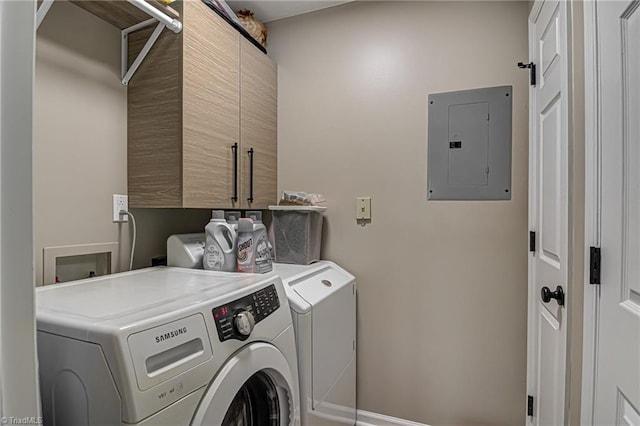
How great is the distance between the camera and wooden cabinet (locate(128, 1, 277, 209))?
4.73 ft

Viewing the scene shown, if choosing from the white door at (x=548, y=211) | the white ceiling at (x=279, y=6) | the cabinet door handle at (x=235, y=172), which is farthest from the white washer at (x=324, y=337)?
the white ceiling at (x=279, y=6)

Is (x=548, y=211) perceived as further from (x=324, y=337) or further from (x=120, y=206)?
(x=120, y=206)

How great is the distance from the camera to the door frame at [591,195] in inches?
36.7

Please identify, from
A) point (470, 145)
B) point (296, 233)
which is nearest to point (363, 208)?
point (296, 233)

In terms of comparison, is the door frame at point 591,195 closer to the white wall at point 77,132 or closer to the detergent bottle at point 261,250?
the detergent bottle at point 261,250

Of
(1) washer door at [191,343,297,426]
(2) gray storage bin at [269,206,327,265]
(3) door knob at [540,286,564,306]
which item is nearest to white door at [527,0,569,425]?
(3) door knob at [540,286,564,306]

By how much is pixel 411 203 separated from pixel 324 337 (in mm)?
875

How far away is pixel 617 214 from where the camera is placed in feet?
2.74

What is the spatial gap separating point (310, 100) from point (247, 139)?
0.51 m

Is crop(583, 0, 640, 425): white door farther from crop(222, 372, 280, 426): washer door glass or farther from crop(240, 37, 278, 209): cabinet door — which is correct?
crop(240, 37, 278, 209): cabinet door

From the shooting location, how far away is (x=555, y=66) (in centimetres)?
123

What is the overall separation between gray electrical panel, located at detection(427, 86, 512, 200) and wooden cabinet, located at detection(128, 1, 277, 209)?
1.05m

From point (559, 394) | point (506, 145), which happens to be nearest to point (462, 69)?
point (506, 145)

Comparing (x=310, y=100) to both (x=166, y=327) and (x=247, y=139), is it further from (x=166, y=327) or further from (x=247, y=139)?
(x=166, y=327)
